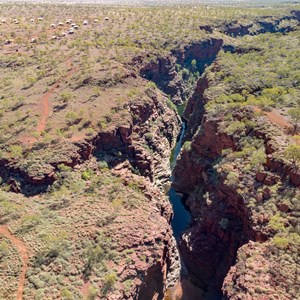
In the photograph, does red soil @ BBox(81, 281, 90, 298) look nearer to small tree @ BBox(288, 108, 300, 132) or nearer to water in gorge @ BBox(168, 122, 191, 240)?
water in gorge @ BBox(168, 122, 191, 240)

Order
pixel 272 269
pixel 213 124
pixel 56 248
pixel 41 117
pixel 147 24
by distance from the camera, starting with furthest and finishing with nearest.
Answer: pixel 147 24 → pixel 41 117 → pixel 213 124 → pixel 56 248 → pixel 272 269

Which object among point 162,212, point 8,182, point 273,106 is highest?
point 273,106

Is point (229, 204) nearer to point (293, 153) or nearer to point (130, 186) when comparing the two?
point (293, 153)

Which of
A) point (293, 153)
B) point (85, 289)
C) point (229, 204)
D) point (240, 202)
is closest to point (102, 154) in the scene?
point (229, 204)

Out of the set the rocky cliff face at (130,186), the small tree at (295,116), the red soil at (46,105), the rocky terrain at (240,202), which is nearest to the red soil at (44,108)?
the red soil at (46,105)

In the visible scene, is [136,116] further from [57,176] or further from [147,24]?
[147,24]

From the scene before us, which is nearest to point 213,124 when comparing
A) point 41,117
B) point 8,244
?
point 41,117
